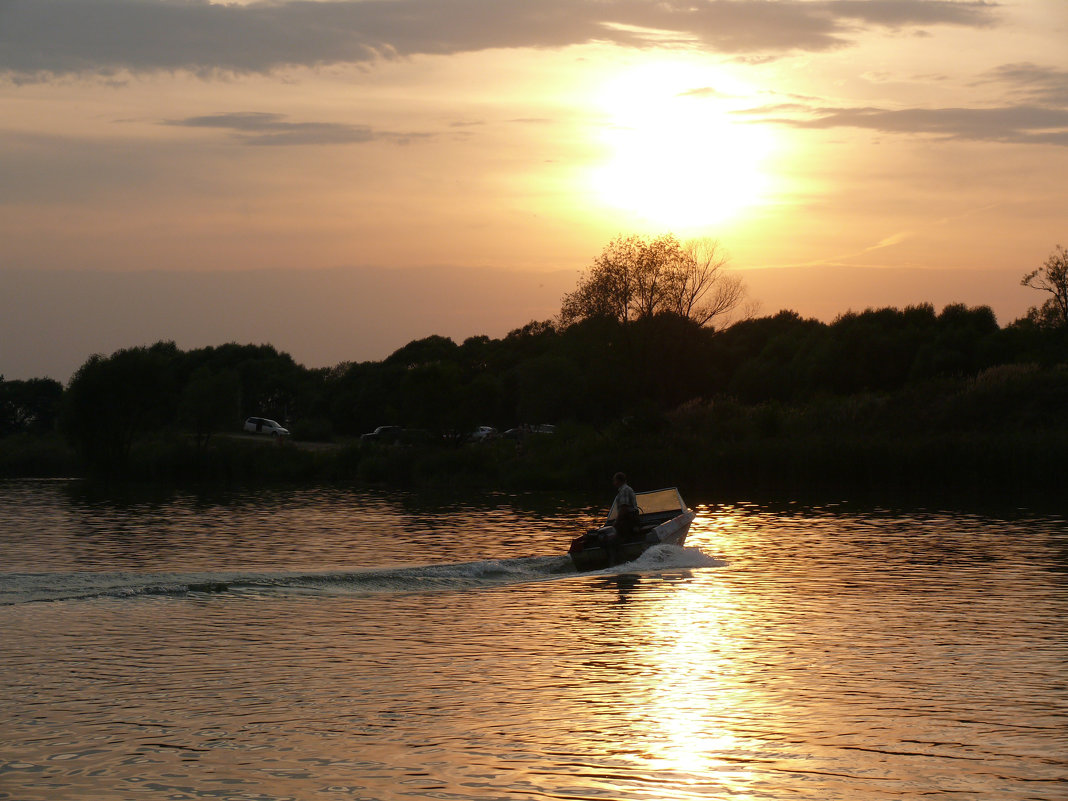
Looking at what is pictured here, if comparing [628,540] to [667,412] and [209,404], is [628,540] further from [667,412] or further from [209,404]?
[209,404]

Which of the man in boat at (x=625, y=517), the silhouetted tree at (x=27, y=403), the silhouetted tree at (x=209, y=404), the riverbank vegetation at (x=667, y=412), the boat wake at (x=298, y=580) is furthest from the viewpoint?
the silhouetted tree at (x=27, y=403)

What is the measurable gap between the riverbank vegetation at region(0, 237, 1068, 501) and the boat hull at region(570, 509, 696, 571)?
23.7 m

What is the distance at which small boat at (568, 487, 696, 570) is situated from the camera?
83.2 feet

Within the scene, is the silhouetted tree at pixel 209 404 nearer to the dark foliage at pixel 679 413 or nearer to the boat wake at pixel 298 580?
the dark foliage at pixel 679 413

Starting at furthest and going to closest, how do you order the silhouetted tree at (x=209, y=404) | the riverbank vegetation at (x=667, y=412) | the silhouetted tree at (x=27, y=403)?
the silhouetted tree at (x=27, y=403) → the silhouetted tree at (x=209, y=404) → the riverbank vegetation at (x=667, y=412)

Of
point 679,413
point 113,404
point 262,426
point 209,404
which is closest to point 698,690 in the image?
point 679,413

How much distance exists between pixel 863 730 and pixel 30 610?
15.1 meters

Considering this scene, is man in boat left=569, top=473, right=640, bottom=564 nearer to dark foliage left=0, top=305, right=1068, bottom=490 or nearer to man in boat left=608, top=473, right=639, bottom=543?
man in boat left=608, top=473, right=639, bottom=543

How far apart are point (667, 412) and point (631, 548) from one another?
3888 cm

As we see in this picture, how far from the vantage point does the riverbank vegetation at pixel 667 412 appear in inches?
1978

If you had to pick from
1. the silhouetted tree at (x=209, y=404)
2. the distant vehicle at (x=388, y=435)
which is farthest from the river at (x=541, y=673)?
the distant vehicle at (x=388, y=435)

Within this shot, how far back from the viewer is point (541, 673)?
574 inches

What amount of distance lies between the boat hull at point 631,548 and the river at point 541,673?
0.44 meters

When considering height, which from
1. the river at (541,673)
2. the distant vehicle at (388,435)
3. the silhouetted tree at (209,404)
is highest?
the silhouetted tree at (209,404)
